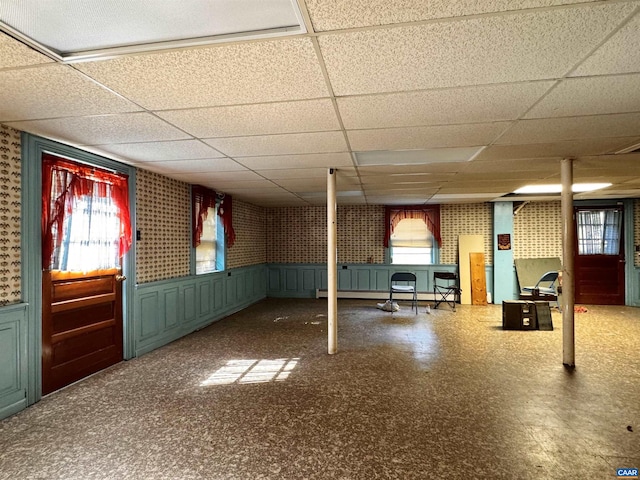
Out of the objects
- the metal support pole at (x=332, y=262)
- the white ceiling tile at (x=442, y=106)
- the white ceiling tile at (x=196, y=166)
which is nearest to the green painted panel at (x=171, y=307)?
the white ceiling tile at (x=196, y=166)

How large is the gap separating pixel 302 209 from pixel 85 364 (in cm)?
605

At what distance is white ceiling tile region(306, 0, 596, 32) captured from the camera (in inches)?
51.3

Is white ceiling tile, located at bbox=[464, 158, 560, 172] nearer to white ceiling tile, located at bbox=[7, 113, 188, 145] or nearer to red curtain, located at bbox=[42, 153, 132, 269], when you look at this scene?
white ceiling tile, located at bbox=[7, 113, 188, 145]

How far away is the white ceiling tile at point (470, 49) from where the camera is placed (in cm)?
142

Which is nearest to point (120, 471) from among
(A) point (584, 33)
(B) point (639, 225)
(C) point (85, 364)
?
(C) point (85, 364)

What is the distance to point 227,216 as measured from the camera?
6508 mm

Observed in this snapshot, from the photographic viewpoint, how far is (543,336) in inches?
195

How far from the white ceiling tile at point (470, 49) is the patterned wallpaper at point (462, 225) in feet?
21.2

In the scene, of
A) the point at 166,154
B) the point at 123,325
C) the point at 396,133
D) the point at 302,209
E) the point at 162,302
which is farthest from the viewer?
the point at 302,209

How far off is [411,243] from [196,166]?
A: 5.83 meters

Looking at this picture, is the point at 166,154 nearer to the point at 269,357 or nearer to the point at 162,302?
the point at 162,302

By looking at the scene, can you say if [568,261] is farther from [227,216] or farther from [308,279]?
[308,279]

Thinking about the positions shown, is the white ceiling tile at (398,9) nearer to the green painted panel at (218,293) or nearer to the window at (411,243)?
the green painted panel at (218,293)

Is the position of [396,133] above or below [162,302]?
above
